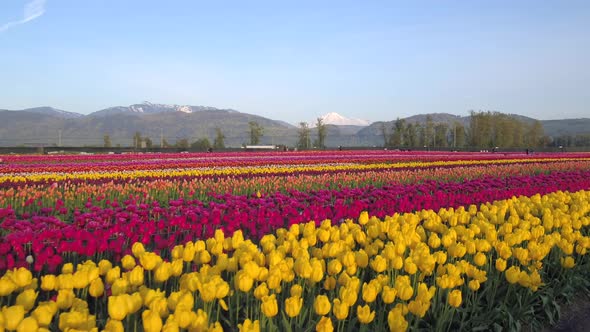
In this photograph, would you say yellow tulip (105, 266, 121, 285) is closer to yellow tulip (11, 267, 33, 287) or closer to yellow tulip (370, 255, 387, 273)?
yellow tulip (11, 267, 33, 287)

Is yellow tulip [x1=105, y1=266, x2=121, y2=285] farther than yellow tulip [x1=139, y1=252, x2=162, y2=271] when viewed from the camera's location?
No

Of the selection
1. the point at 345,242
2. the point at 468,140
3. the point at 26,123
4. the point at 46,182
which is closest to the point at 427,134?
the point at 468,140

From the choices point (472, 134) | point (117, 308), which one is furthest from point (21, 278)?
point (472, 134)

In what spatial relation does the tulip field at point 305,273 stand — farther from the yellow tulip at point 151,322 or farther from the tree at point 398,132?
the tree at point 398,132

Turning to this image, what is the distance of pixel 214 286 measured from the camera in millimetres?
2590

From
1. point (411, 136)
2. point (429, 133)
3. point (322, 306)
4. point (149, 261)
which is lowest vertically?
point (322, 306)

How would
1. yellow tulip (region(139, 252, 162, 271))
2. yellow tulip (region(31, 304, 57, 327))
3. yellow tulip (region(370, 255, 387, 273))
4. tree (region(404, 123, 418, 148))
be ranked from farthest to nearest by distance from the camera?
tree (region(404, 123, 418, 148)), yellow tulip (region(370, 255, 387, 273)), yellow tulip (region(139, 252, 162, 271)), yellow tulip (region(31, 304, 57, 327))

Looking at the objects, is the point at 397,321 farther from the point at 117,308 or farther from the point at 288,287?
the point at 117,308

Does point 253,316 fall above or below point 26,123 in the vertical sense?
below

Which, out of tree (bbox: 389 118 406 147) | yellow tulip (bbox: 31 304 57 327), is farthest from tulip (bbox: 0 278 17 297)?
tree (bbox: 389 118 406 147)

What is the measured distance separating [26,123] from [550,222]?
192637 mm

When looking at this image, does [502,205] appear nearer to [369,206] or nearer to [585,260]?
[585,260]

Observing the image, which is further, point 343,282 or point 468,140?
A: point 468,140

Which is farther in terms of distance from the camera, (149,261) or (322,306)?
(149,261)
